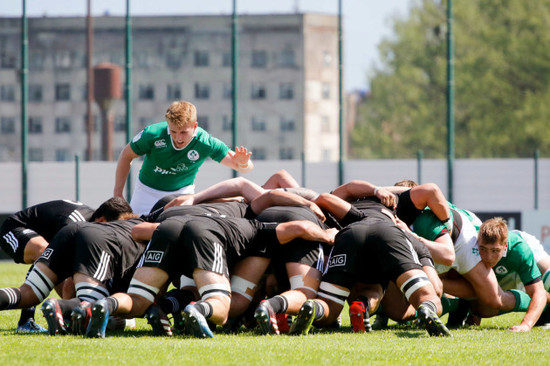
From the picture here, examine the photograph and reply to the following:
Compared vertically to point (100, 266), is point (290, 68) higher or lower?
higher

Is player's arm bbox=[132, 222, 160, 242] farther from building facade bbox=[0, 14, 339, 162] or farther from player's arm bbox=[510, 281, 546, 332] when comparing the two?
building facade bbox=[0, 14, 339, 162]

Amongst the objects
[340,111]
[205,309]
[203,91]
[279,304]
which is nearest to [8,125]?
[203,91]

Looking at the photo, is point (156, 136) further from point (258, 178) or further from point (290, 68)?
point (290, 68)

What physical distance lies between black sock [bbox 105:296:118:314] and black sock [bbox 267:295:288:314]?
114cm

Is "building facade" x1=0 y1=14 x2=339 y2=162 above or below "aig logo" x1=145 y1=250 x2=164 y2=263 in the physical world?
above

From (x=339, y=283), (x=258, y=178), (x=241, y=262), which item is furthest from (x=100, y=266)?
(x=258, y=178)

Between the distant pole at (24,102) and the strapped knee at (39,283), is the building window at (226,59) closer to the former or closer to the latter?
the distant pole at (24,102)

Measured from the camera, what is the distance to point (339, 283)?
7.33 m

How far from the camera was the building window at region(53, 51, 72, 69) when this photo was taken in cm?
5331

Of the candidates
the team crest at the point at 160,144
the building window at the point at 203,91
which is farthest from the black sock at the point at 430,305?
the building window at the point at 203,91

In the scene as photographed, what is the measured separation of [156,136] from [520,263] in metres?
3.75

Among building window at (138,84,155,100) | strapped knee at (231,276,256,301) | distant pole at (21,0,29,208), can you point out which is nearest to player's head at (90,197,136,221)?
strapped knee at (231,276,256,301)

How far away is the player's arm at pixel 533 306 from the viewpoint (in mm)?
7641

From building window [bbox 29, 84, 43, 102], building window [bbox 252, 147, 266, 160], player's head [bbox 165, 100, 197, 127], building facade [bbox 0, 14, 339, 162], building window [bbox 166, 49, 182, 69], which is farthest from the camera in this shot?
building window [bbox 252, 147, 266, 160]
